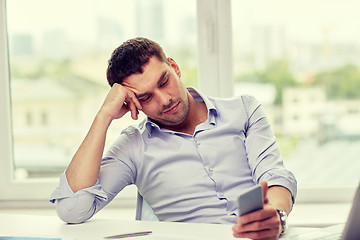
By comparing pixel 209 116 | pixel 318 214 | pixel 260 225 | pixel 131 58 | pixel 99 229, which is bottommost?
pixel 318 214

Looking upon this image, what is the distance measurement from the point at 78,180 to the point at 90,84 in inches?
47.2

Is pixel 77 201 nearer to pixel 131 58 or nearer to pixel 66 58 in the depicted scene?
pixel 131 58

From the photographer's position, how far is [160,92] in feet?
6.23

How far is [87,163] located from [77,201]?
135 millimetres

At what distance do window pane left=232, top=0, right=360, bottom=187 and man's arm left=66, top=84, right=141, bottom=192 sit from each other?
1.00 meters

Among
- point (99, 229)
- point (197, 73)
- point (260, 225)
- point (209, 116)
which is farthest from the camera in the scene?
point (197, 73)

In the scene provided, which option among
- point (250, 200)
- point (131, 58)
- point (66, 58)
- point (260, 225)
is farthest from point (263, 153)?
point (66, 58)

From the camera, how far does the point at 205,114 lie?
2057mm

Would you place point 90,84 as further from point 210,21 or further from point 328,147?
point 328,147

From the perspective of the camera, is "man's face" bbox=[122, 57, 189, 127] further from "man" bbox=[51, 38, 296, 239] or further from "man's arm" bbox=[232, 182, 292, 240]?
"man's arm" bbox=[232, 182, 292, 240]

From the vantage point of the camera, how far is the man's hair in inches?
75.0

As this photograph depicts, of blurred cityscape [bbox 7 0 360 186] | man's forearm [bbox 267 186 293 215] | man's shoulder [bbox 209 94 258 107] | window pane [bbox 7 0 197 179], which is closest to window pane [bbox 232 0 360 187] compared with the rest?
blurred cityscape [bbox 7 0 360 186]

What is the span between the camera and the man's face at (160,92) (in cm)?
190

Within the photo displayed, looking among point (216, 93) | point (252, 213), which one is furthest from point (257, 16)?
point (252, 213)
